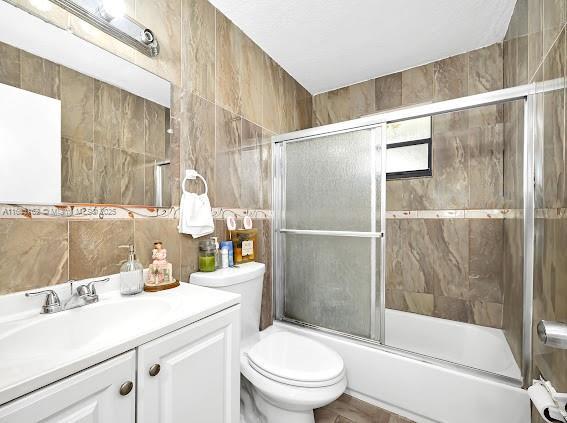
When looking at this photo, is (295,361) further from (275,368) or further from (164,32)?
(164,32)

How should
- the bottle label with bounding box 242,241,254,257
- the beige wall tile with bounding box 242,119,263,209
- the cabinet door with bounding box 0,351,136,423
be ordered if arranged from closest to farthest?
1. the cabinet door with bounding box 0,351,136,423
2. the bottle label with bounding box 242,241,254,257
3. the beige wall tile with bounding box 242,119,263,209

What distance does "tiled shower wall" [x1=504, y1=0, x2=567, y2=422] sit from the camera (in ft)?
2.82

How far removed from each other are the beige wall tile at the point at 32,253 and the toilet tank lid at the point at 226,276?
1.75 feet

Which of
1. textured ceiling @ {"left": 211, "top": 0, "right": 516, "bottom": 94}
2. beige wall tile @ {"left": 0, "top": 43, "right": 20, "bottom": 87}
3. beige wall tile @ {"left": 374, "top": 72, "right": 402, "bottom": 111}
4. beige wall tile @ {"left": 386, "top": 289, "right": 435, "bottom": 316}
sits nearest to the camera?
beige wall tile @ {"left": 0, "top": 43, "right": 20, "bottom": 87}

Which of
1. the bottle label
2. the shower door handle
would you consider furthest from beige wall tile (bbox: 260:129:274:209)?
the shower door handle

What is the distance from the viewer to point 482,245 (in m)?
1.84

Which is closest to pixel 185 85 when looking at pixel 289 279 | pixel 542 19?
pixel 289 279

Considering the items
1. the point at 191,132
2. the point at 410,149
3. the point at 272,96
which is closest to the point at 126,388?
the point at 191,132

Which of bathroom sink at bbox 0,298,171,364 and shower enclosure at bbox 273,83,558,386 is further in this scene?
shower enclosure at bbox 273,83,558,386

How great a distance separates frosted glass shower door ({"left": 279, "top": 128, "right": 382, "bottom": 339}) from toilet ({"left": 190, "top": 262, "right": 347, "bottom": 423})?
0.34 metres

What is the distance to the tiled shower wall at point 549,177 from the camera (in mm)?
858

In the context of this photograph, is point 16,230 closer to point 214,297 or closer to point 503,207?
point 214,297

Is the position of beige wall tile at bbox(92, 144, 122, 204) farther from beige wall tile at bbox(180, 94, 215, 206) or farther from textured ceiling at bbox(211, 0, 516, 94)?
textured ceiling at bbox(211, 0, 516, 94)

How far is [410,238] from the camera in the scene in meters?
2.11
